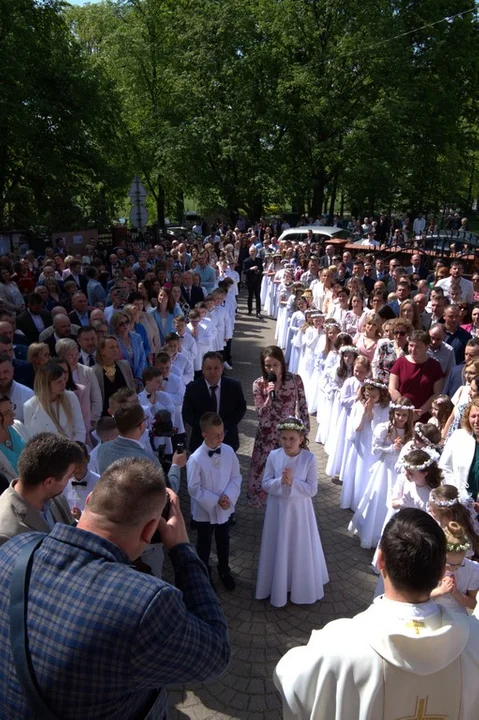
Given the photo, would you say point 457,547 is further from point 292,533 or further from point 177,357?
point 177,357

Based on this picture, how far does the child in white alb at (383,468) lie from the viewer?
17.4ft

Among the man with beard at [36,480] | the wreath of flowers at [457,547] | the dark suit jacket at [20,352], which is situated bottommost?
the wreath of flowers at [457,547]

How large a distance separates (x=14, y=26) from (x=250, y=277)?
12648 millimetres

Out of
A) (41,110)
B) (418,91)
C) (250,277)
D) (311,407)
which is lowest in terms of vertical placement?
(311,407)


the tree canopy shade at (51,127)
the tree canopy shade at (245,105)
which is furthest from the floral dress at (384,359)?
the tree canopy shade at (245,105)

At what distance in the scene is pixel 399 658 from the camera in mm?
2004

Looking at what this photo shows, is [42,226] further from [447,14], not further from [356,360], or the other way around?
[447,14]

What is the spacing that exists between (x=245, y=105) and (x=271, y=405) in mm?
26342

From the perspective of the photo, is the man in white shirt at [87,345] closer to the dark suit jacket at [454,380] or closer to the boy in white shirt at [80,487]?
the boy in white shirt at [80,487]

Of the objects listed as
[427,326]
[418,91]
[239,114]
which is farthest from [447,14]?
[427,326]

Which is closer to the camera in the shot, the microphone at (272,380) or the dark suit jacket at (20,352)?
the microphone at (272,380)

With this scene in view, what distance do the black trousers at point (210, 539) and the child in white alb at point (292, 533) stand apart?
352 millimetres

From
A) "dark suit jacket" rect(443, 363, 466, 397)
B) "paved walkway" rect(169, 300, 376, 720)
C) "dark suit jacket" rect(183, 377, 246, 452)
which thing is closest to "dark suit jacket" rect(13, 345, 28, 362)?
"dark suit jacket" rect(183, 377, 246, 452)

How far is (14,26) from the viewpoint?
19531 millimetres
